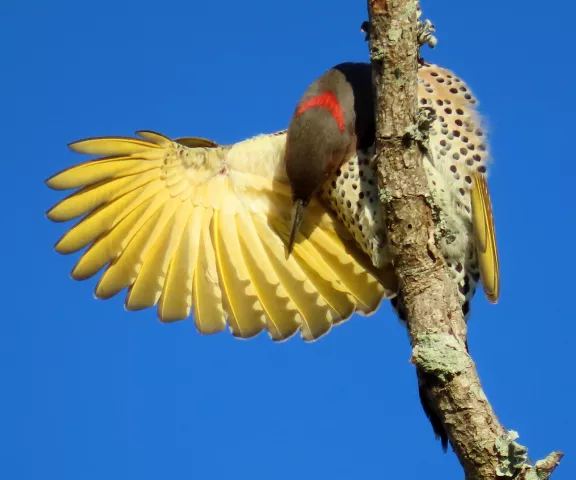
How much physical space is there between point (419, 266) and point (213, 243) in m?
1.56

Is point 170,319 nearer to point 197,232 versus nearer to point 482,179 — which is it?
point 197,232

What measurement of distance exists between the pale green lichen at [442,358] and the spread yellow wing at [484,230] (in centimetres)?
80

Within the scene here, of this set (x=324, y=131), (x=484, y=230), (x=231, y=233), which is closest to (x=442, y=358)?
(x=484, y=230)

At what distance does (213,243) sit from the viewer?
4.72 metres

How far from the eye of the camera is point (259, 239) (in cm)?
473

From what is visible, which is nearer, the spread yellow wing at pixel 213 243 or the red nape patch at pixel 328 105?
the red nape patch at pixel 328 105

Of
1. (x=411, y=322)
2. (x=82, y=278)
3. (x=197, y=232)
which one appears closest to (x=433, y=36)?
(x=411, y=322)

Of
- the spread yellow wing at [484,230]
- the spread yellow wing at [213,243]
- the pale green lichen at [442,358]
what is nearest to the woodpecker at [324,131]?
the spread yellow wing at [213,243]

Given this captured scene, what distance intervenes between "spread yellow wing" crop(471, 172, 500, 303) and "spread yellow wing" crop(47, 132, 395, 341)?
57cm

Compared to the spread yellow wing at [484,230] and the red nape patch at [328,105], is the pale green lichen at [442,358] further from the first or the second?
the red nape patch at [328,105]

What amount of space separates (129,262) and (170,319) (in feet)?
1.15

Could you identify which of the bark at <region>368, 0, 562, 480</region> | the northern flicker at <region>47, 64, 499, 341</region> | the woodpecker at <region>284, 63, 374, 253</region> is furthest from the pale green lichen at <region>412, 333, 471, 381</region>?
the woodpecker at <region>284, 63, 374, 253</region>

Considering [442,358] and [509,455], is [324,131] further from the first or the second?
[509,455]

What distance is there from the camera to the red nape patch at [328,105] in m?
4.10
